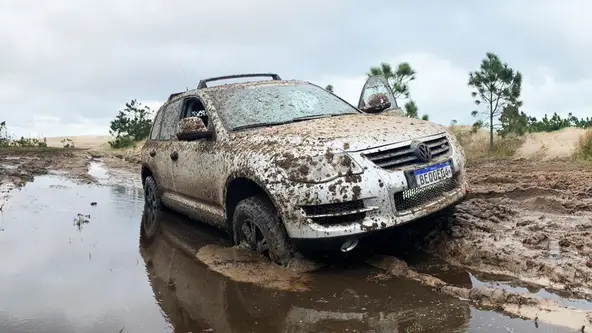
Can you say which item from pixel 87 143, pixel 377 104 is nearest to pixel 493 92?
→ pixel 377 104

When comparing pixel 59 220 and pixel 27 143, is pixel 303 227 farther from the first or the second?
pixel 27 143

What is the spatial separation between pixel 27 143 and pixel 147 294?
1039 inches

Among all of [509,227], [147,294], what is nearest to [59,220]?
[147,294]

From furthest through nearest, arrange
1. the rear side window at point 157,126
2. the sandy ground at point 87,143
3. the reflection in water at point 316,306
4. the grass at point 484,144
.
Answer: the sandy ground at point 87,143, the grass at point 484,144, the rear side window at point 157,126, the reflection in water at point 316,306

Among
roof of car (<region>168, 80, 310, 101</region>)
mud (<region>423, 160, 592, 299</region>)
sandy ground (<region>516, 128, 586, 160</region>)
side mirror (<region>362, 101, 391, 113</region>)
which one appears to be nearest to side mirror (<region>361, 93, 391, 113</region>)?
side mirror (<region>362, 101, 391, 113</region>)

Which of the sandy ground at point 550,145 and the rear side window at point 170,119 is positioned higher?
the rear side window at point 170,119

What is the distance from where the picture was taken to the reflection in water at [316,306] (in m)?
3.53

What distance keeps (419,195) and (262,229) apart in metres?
1.31

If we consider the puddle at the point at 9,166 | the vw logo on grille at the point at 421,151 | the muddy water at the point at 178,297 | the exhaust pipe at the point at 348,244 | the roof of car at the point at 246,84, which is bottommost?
the muddy water at the point at 178,297

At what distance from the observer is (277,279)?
4422 millimetres

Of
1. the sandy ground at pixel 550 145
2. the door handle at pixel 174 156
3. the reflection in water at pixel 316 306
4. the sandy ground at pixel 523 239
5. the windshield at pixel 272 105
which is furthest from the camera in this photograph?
the sandy ground at pixel 550 145

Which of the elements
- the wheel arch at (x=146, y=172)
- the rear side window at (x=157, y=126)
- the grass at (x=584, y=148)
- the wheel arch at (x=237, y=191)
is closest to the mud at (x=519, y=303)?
the wheel arch at (x=237, y=191)

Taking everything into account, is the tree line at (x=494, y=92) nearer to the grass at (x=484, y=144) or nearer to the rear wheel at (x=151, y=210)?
the grass at (x=484, y=144)

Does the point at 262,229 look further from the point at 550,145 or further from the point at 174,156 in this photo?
the point at 550,145
